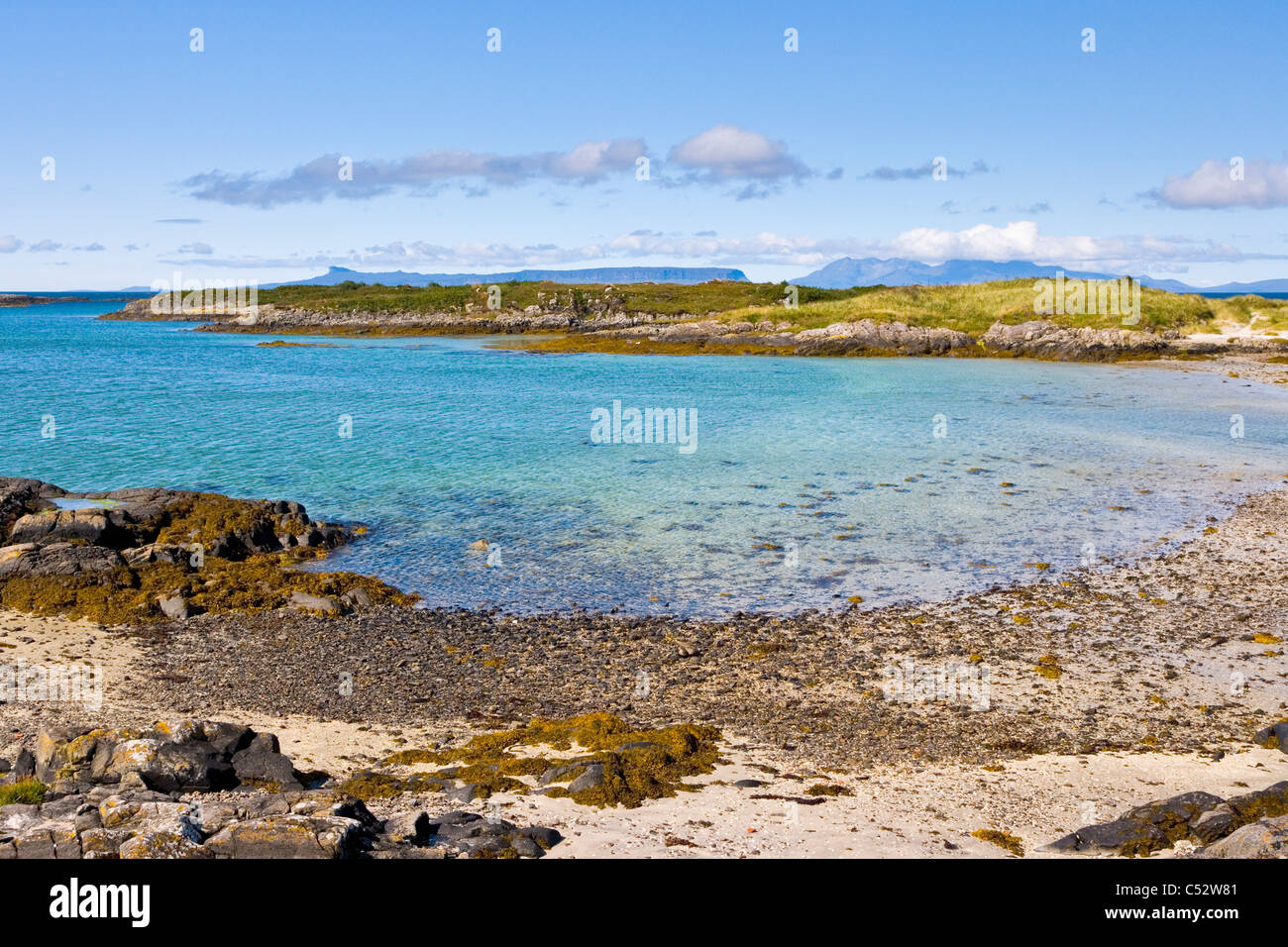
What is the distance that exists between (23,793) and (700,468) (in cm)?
2752

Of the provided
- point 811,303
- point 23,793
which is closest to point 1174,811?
point 23,793

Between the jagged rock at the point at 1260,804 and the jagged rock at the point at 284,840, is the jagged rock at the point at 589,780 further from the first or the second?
the jagged rock at the point at 1260,804

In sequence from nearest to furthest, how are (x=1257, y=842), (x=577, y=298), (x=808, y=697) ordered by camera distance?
(x=1257, y=842) < (x=808, y=697) < (x=577, y=298)

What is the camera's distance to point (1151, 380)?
62688 mm

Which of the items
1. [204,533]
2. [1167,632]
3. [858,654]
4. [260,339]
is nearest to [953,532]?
[1167,632]

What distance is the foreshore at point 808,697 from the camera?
10945 mm

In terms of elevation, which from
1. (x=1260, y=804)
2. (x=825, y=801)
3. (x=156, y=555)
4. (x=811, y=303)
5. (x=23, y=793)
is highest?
(x=811, y=303)

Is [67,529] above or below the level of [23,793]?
above

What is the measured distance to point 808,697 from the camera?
50.6ft

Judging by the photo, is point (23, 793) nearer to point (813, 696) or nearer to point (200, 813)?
point (200, 813)

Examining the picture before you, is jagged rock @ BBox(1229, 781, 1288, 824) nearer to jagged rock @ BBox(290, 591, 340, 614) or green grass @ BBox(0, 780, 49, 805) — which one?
green grass @ BBox(0, 780, 49, 805)

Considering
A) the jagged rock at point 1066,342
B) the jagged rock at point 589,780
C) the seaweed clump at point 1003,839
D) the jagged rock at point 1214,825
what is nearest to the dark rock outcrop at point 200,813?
the jagged rock at point 589,780

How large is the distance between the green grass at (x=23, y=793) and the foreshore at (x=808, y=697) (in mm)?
3293
